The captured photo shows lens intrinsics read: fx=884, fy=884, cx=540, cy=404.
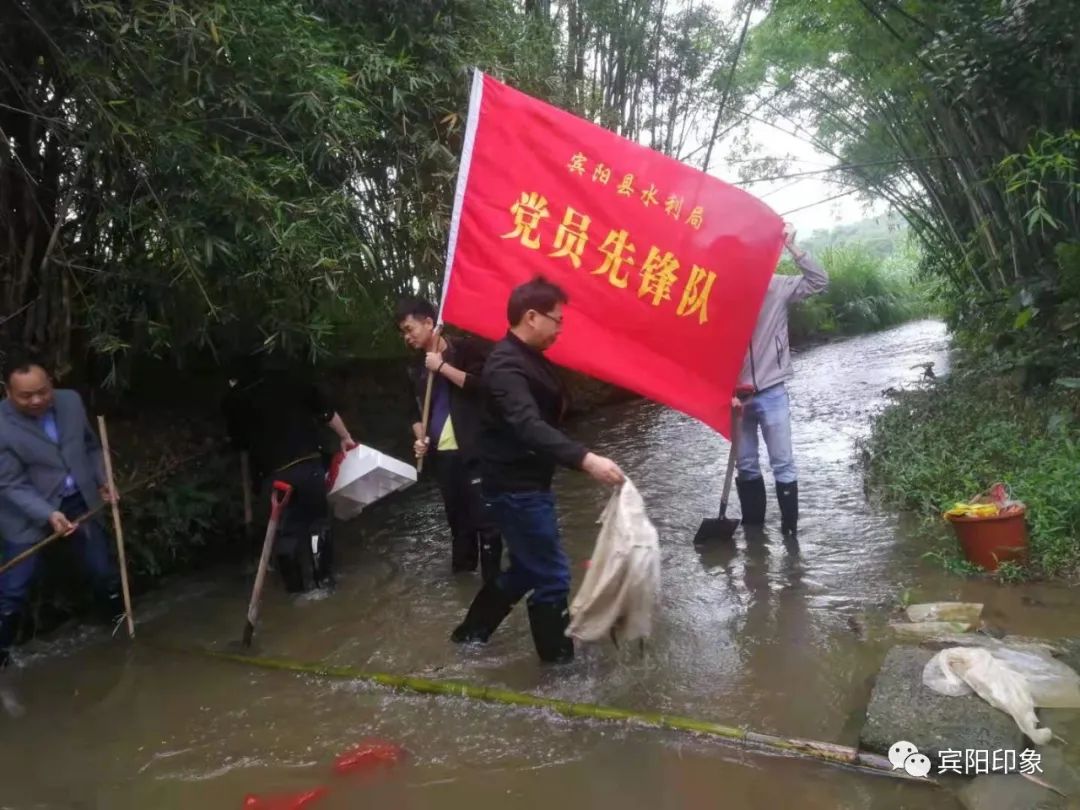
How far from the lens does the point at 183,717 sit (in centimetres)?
354

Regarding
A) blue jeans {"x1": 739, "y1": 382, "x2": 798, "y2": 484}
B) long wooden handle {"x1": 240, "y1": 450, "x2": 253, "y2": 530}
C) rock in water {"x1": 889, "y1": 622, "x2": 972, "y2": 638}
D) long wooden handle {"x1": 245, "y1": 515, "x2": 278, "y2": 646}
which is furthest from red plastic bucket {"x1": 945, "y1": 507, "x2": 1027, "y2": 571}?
long wooden handle {"x1": 240, "y1": 450, "x2": 253, "y2": 530}

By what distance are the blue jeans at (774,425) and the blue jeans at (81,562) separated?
3.44m

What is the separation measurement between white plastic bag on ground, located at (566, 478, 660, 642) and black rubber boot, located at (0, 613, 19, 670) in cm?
261

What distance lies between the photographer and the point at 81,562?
430 cm

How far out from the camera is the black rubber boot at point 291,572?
4883 mm

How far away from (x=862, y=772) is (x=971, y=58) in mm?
4558

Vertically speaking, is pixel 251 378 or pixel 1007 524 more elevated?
pixel 251 378

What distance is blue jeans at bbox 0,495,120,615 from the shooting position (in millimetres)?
3936

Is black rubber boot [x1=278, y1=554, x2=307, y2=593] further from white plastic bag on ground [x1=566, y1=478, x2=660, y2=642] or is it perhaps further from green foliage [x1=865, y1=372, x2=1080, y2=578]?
green foliage [x1=865, y1=372, x2=1080, y2=578]

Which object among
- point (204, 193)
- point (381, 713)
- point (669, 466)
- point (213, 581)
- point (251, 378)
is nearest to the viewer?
point (381, 713)

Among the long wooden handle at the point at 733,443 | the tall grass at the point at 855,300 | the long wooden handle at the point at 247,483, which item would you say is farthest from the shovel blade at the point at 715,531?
the tall grass at the point at 855,300

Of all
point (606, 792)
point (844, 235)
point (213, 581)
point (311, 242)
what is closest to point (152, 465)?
point (213, 581)

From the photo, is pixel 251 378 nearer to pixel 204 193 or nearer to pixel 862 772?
pixel 204 193

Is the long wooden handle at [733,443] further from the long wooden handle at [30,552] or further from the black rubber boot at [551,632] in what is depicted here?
the long wooden handle at [30,552]
